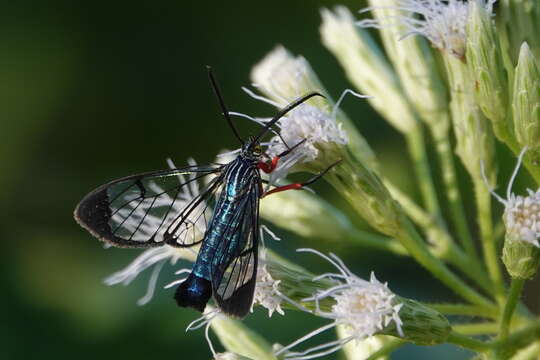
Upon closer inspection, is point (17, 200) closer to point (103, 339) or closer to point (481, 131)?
point (103, 339)

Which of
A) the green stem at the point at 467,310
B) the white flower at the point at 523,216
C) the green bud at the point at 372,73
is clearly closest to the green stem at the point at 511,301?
the white flower at the point at 523,216

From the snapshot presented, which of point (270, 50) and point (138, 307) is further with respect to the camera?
point (270, 50)

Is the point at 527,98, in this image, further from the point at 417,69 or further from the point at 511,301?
the point at 417,69

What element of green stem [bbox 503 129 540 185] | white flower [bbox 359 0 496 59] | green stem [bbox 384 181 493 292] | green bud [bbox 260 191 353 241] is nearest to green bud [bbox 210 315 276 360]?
green bud [bbox 260 191 353 241]

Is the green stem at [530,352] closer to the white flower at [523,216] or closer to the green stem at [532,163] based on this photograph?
the white flower at [523,216]

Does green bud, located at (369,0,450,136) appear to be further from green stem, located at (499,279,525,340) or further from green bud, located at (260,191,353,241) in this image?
green stem, located at (499,279,525,340)

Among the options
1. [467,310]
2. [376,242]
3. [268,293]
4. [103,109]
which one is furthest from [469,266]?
[103,109]

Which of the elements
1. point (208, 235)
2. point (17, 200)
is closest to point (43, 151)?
point (17, 200)
